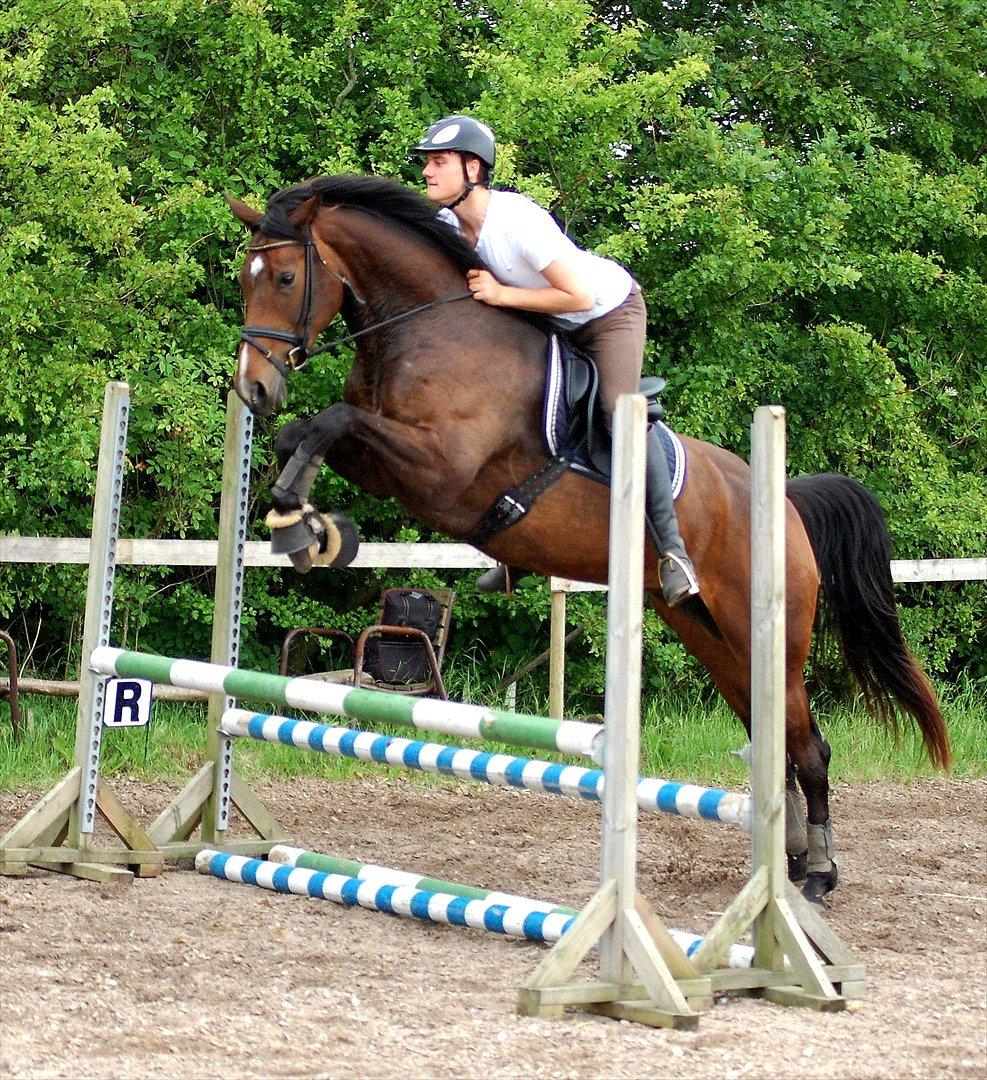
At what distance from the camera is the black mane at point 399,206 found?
14.5 ft

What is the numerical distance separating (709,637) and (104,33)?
460cm

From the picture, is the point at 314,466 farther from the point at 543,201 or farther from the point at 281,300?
the point at 543,201

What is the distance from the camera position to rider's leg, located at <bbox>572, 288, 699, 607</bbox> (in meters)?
4.34

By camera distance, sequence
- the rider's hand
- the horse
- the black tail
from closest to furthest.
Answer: the horse → the rider's hand → the black tail

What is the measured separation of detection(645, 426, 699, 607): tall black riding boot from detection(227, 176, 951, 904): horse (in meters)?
0.12

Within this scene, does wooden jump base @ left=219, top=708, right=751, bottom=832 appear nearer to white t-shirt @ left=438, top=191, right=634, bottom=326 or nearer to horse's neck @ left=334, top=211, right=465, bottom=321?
horse's neck @ left=334, top=211, right=465, bottom=321

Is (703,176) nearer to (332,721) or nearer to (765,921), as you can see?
(332,721)

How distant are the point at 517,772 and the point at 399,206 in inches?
69.9

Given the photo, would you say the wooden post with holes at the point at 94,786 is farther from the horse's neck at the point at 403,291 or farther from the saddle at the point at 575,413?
the saddle at the point at 575,413

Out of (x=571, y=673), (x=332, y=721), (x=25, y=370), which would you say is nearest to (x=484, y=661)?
(x=571, y=673)

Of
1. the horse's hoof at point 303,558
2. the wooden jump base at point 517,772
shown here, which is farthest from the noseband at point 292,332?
the wooden jump base at point 517,772

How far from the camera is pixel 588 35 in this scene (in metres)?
8.56

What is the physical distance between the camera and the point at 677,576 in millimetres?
4336

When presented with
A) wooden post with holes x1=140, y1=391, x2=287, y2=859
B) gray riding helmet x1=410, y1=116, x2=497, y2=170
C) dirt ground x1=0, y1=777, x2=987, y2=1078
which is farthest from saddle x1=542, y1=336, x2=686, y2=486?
dirt ground x1=0, y1=777, x2=987, y2=1078
